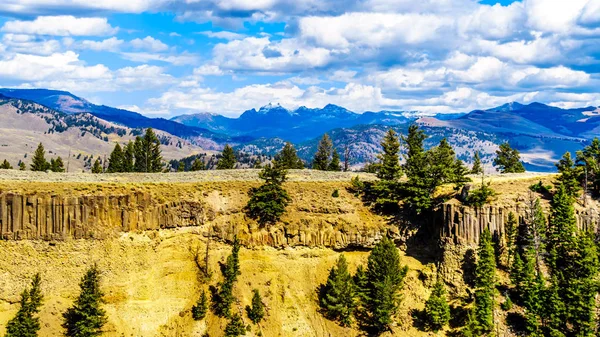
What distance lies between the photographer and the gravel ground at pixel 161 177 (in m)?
77.5

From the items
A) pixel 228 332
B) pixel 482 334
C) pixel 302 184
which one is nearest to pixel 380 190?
pixel 302 184

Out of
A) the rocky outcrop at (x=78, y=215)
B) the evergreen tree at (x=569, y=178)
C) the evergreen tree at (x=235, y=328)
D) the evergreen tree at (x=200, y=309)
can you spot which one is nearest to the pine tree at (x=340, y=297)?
the evergreen tree at (x=235, y=328)

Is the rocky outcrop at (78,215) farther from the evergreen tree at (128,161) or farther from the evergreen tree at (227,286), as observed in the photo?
the evergreen tree at (128,161)

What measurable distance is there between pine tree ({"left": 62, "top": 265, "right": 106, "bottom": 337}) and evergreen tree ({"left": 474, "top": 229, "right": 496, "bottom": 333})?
46553mm

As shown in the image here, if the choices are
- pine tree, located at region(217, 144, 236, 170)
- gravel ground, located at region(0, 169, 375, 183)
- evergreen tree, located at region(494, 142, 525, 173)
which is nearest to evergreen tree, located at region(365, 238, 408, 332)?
gravel ground, located at region(0, 169, 375, 183)

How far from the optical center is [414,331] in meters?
69.2

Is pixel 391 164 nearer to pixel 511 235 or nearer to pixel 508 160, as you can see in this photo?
pixel 511 235

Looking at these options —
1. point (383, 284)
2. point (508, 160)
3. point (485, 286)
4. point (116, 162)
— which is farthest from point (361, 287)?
point (116, 162)

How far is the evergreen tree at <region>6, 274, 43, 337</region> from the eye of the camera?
5938cm

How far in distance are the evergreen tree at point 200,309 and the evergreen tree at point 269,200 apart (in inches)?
555

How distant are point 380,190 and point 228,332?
1240 inches

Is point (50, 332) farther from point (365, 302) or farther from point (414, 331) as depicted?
point (414, 331)

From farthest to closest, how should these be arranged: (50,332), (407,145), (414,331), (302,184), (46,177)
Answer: (407,145), (302,184), (46,177), (414,331), (50,332)

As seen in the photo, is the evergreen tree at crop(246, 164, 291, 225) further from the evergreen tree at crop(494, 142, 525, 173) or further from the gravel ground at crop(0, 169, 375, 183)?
the evergreen tree at crop(494, 142, 525, 173)
